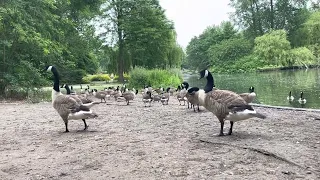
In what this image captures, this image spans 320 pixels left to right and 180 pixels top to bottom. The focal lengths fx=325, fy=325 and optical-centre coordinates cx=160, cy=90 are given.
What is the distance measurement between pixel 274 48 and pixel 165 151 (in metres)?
57.9

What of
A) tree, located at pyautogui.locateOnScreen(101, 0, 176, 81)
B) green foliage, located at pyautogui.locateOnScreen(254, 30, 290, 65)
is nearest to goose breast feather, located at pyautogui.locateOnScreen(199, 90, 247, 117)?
tree, located at pyautogui.locateOnScreen(101, 0, 176, 81)

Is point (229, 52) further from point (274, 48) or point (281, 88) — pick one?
point (281, 88)

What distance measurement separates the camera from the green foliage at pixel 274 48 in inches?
2330

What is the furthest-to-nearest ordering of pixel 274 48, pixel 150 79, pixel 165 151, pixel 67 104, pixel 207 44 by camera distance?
pixel 207 44
pixel 274 48
pixel 150 79
pixel 67 104
pixel 165 151

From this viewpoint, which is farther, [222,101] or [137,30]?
[137,30]

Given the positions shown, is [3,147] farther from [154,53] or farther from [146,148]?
[154,53]

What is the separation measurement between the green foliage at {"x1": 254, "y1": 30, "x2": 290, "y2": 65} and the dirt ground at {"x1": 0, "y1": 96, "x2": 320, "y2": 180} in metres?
52.6

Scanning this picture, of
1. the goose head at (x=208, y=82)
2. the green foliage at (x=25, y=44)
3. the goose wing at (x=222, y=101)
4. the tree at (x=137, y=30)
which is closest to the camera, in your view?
the goose wing at (x=222, y=101)

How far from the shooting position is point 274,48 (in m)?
59.7

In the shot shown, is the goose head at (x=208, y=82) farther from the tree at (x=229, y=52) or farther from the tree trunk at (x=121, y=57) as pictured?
the tree at (x=229, y=52)

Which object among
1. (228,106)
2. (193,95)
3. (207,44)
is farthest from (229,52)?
(228,106)

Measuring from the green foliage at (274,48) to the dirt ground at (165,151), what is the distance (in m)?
52.6

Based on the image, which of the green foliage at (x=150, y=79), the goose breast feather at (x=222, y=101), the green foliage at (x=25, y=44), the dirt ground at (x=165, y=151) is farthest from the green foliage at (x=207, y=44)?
the goose breast feather at (x=222, y=101)

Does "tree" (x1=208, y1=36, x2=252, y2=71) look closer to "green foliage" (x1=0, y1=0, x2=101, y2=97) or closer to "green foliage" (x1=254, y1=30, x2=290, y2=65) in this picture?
"green foliage" (x1=254, y1=30, x2=290, y2=65)
